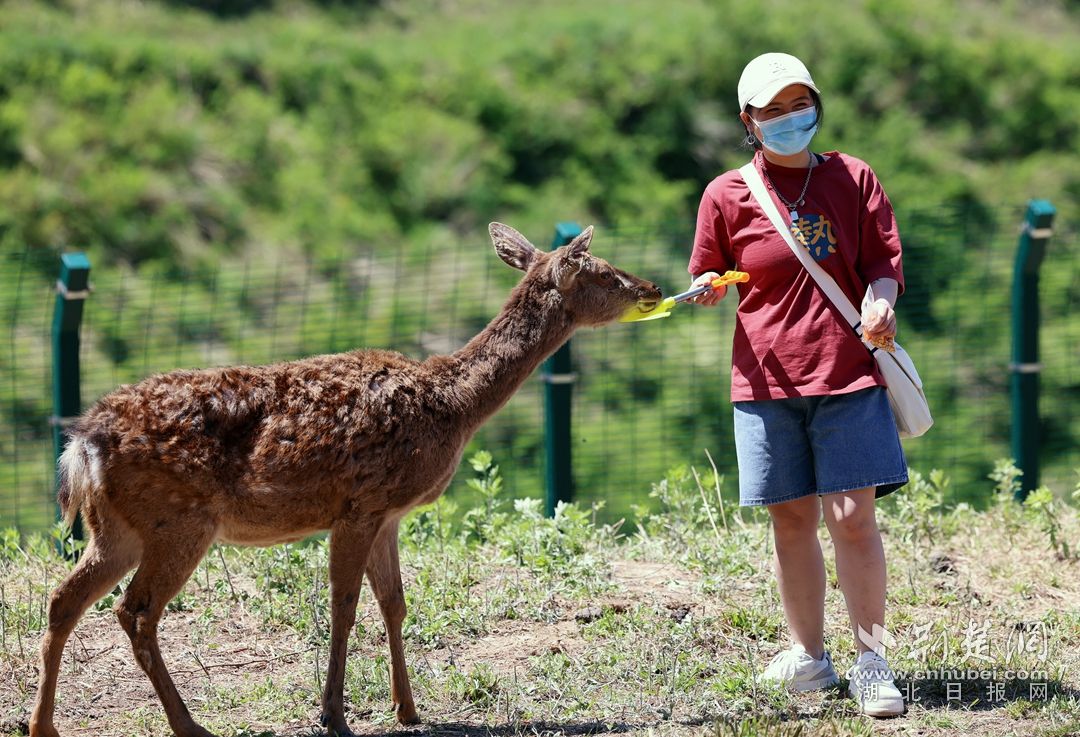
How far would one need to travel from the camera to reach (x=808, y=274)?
5.51 m

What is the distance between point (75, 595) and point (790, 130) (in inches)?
131

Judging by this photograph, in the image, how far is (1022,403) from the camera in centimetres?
902

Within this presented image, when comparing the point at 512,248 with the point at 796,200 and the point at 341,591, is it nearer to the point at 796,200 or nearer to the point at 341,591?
the point at 796,200

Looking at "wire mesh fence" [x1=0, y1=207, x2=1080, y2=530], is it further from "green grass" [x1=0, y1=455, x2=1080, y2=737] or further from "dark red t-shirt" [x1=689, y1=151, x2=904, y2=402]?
"dark red t-shirt" [x1=689, y1=151, x2=904, y2=402]

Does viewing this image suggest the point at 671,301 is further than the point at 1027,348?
No

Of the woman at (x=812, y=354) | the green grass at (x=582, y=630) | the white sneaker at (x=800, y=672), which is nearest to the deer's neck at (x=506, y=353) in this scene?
the woman at (x=812, y=354)

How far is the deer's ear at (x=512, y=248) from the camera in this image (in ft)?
20.7

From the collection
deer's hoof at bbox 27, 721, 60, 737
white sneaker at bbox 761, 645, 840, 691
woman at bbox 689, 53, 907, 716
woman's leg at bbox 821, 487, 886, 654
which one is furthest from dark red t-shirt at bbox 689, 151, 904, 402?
deer's hoof at bbox 27, 721, 60, 737

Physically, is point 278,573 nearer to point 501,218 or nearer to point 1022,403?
point 1022,403

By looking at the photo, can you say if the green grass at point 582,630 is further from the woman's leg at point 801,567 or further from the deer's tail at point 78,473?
the deer's tail at point 78,473

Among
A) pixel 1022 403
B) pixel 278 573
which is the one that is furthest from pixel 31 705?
pixel 1022 403

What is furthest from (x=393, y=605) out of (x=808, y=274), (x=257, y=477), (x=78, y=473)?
(x=808, y=274)

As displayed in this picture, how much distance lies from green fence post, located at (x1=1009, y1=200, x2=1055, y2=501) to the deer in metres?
4.40

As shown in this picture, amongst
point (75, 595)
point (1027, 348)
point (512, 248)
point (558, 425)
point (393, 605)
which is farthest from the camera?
point (1027, 348)
